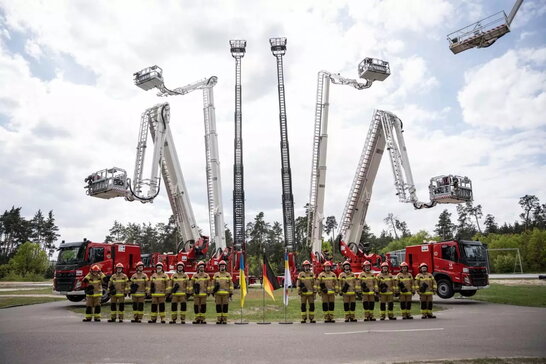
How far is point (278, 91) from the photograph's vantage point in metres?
37.0

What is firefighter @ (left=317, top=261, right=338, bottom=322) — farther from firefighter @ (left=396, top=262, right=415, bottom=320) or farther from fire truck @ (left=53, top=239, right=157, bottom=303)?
fire truck @ (left=53, top=239, right=157, bottom=303)

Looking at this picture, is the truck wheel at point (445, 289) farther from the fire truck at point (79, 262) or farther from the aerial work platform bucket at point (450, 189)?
the fire truck at point (79, 262)

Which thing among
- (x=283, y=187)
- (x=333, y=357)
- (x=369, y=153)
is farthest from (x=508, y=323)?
(x=283, y=187)

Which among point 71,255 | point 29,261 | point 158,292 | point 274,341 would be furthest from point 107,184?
point 29,261

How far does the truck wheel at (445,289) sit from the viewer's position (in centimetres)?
1870

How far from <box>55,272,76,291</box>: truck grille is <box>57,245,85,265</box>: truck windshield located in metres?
0.56

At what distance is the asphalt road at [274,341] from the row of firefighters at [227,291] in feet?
2.41

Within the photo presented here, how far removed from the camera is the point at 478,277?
60.1 feet

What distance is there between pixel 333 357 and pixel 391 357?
3.49 feet

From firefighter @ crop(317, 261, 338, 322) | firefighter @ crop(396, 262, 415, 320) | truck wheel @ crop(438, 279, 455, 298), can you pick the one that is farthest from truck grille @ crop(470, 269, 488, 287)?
firefighter @ crop(317, 261, 338, 322)

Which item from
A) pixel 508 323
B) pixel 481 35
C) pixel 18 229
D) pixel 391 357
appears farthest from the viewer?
pixel 18 229

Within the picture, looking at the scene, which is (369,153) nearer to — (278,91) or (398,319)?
(398,319)

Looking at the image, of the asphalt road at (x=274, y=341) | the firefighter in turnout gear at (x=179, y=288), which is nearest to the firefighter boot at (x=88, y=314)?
the asphalt road at (x=274, y=341)

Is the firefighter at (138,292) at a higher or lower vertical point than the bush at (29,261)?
lower
